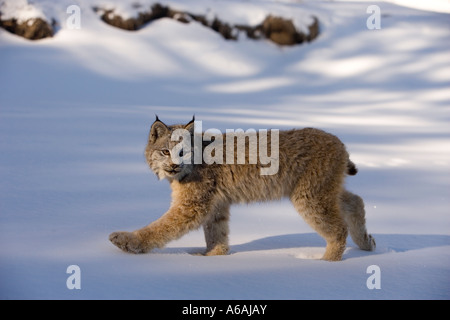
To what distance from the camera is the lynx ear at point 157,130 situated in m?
4.47

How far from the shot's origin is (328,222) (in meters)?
4.45

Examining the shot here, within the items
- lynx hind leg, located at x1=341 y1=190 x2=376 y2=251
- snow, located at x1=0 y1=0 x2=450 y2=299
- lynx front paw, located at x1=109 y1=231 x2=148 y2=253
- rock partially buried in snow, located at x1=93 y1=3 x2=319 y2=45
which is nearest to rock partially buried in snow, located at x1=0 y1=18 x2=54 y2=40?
snow, located at x1=0 y1=0 x2=450 y2=299

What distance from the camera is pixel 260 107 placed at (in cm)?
1248

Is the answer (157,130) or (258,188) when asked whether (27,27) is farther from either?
(258,188)

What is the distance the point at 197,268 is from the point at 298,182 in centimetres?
124

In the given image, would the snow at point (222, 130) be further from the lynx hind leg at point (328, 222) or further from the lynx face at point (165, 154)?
the lynx face at point (165, 154)

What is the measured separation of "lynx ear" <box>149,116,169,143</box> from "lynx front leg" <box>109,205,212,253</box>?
1.98ft

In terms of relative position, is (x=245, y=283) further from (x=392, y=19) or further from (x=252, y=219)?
(x=392, y=19)

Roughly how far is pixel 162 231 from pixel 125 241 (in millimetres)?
314

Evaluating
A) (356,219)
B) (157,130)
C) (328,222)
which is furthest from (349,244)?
(157,130)

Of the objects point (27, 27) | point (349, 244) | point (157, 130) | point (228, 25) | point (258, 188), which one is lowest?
point (349, 244)

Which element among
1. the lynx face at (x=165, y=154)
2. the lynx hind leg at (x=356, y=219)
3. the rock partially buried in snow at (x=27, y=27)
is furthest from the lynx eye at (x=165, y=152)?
the rock partially buried in snow at (x=27, y=27)

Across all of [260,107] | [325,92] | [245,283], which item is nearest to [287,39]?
[325,92]

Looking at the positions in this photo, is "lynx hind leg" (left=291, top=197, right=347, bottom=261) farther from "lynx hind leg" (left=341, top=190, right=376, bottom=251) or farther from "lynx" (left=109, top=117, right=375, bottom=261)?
"lynx hind leg" (left=341, top=190, right=376, bottom=251)
